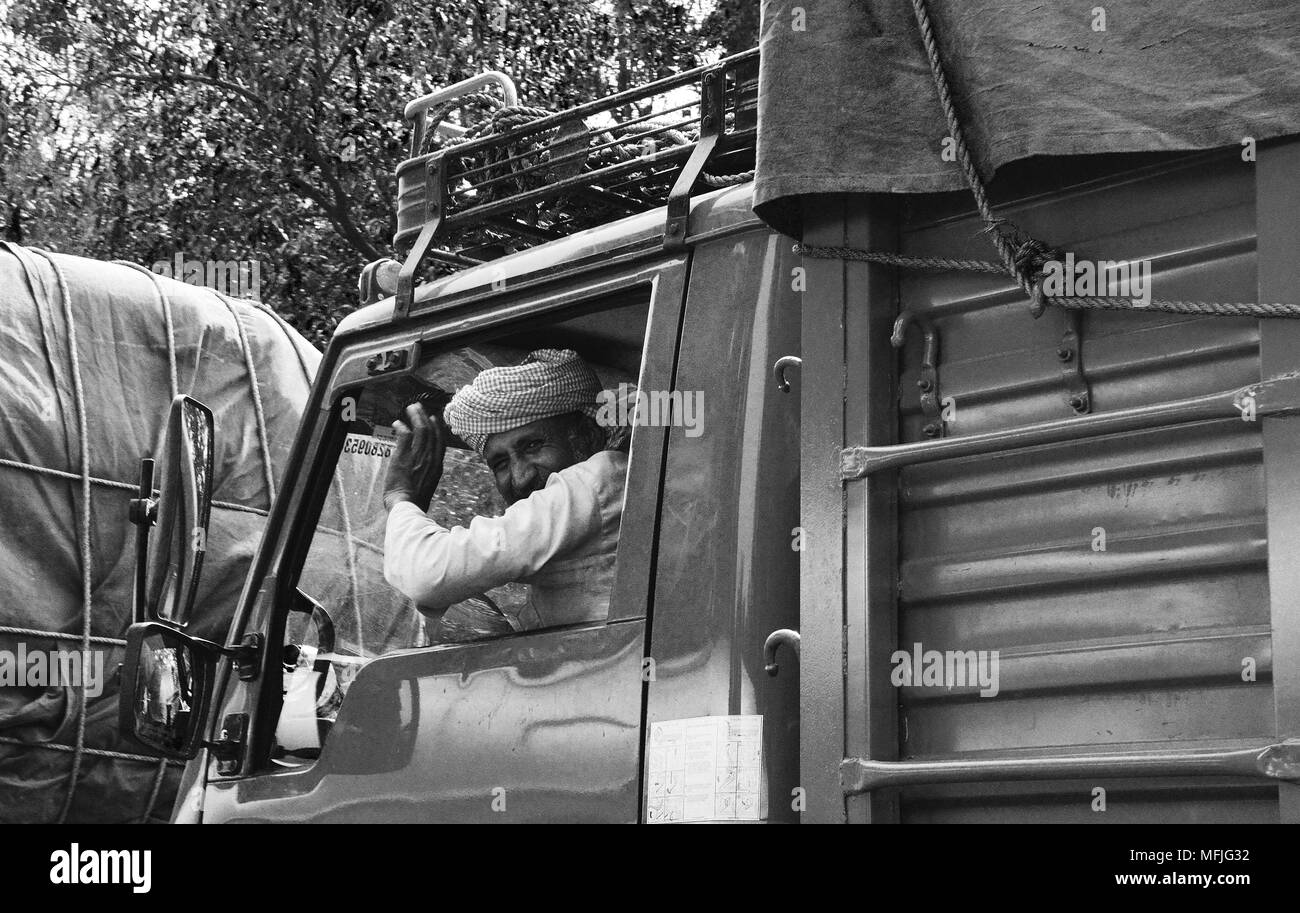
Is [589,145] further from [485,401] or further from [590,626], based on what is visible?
[590,626]

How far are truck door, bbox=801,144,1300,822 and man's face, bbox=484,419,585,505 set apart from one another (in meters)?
0.80

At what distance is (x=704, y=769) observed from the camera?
9.12 ft

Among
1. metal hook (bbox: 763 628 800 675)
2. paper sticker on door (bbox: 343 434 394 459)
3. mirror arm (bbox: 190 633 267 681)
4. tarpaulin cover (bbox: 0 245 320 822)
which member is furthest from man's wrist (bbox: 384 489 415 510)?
tarpaulin cover (bbox: 0 245 320 822)

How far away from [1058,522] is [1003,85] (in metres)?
0.67

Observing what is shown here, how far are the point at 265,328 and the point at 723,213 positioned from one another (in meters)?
4.53

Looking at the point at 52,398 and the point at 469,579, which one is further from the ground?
the point at 52,398

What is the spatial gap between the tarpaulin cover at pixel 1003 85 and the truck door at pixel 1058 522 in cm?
9

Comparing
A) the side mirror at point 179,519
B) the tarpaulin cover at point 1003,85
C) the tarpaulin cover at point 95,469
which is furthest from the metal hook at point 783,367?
the tarpaulin cover at point 95,469

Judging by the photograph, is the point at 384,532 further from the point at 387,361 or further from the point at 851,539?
the point at 851,539

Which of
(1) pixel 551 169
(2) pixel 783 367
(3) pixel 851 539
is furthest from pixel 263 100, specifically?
(3) pixel 851 539

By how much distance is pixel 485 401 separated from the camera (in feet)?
11.5

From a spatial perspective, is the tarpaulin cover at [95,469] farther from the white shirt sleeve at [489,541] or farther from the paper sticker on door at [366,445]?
the white shirt sleeve at [489,541]

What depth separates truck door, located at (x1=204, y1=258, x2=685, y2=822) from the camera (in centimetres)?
299
